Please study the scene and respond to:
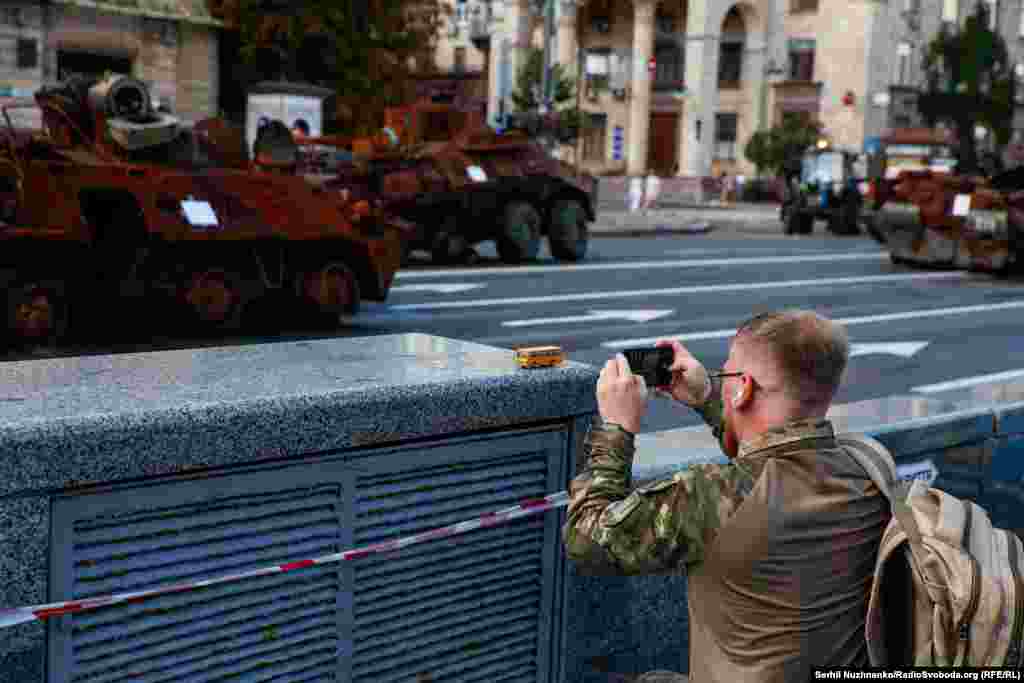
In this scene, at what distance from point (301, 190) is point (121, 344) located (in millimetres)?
2690

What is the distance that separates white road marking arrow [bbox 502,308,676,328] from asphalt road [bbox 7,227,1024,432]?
0.02 meters

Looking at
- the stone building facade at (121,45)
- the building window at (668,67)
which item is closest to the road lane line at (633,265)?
the stone building facade at (121,45)

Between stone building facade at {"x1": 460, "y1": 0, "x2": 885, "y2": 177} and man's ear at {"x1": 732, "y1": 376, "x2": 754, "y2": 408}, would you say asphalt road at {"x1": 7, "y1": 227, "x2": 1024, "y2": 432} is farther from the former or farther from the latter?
stone building facade at {"x1": 460, "y1": 0, "x2": 885, "y2": 177}

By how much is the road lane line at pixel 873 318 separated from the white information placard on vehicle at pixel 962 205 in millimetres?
4464

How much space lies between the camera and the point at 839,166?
4128 centimetres

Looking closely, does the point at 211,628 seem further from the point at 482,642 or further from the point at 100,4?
the point at 100,4

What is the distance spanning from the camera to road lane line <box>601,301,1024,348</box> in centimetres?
1407

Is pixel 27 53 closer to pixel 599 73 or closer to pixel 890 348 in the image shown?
pixel 890 348

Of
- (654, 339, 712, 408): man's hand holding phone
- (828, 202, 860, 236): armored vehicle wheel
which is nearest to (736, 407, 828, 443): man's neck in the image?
(654, 339, 712, 408): man's hand holding phone

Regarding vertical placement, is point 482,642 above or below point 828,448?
below

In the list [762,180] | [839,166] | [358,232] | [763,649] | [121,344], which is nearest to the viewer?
[763,649]

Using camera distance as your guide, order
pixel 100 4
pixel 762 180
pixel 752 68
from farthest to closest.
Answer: pixel 752 68
pixel 762 180
pixel 100 4

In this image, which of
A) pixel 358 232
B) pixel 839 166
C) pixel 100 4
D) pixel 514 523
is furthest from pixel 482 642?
pixel 839 166

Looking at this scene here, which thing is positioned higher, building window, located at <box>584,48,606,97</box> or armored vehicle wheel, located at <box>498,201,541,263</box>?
building window, located at <box>584,48,606,97</box>
